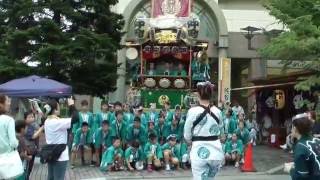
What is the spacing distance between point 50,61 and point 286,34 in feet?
A: 27.7

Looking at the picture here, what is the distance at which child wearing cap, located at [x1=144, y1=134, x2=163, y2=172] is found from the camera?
15305mm

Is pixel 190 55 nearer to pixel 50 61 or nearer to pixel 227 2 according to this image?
pixel 50 61

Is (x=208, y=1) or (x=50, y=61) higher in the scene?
(x=208, y=1)

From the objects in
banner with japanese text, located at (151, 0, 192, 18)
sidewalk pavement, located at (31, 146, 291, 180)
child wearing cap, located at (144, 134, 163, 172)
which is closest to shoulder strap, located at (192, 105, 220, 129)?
sidewalk pavement, located at (31, 146, 291, 180)

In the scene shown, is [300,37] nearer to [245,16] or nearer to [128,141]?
[128,141]

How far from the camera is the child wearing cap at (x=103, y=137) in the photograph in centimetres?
1568

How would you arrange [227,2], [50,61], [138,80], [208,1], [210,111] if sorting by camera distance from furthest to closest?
1. [227,2]
2. [208,1]
3. [138,80]
4. [50,61]
5. [210,111]

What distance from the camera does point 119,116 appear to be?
52.0 ft

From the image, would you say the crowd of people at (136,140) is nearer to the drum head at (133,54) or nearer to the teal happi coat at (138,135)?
the teal happi coat at (138,135)

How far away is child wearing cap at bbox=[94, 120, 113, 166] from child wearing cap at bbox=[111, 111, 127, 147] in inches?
5.5

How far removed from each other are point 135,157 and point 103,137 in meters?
1.10

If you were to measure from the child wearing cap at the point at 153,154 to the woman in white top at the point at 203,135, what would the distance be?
7773mm

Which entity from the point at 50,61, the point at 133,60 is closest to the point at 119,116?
the point at 50,61

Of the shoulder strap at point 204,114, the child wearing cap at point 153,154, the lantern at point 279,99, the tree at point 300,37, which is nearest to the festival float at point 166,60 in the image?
the lantern at point 279,99
